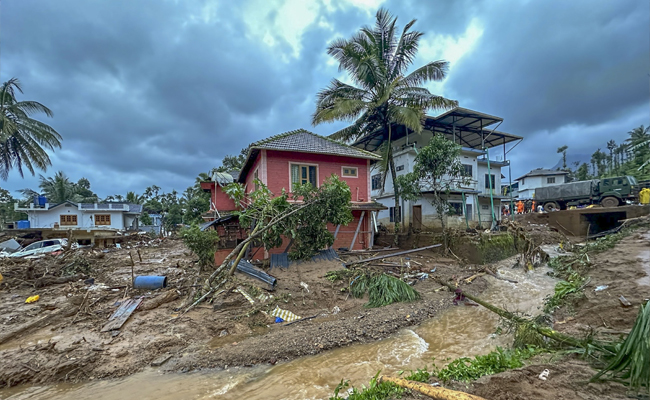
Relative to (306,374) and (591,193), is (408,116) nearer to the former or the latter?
(306,374)

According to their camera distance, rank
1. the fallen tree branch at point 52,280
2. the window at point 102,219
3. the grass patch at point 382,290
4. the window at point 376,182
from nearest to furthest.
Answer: the grass patch at point 382,290, the fallen tree branch at point 52,280, the window at point 376,182, the window at point 102,219

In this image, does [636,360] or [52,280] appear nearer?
[636,360]

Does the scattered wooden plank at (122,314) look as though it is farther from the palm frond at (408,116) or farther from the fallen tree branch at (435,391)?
the palm frond at (408,116)

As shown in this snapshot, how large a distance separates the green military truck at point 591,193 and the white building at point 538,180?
762 inches

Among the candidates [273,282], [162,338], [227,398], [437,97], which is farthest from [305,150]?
[227,398]

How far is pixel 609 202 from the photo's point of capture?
69.2ft

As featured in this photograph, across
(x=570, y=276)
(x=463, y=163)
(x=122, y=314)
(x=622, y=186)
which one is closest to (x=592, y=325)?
(x=570, y=276)

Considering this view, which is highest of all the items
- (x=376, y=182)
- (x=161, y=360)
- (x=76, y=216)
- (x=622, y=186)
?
(x=376, y=182)

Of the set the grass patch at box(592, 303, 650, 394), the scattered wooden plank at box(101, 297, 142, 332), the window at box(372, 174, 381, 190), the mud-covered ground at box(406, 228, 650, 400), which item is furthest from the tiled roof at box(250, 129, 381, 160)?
the grass patch at box(592, 303, 650, 394)

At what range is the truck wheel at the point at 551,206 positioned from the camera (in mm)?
24844

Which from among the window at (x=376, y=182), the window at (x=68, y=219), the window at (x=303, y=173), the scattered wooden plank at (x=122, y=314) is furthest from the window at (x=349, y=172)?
the window at (x=68, y=219)

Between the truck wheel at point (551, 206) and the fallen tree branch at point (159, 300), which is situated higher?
the truck wheel at point (551, 206)

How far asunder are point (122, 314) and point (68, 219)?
33.6m

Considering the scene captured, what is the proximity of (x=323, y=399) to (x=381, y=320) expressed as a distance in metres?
3.57
